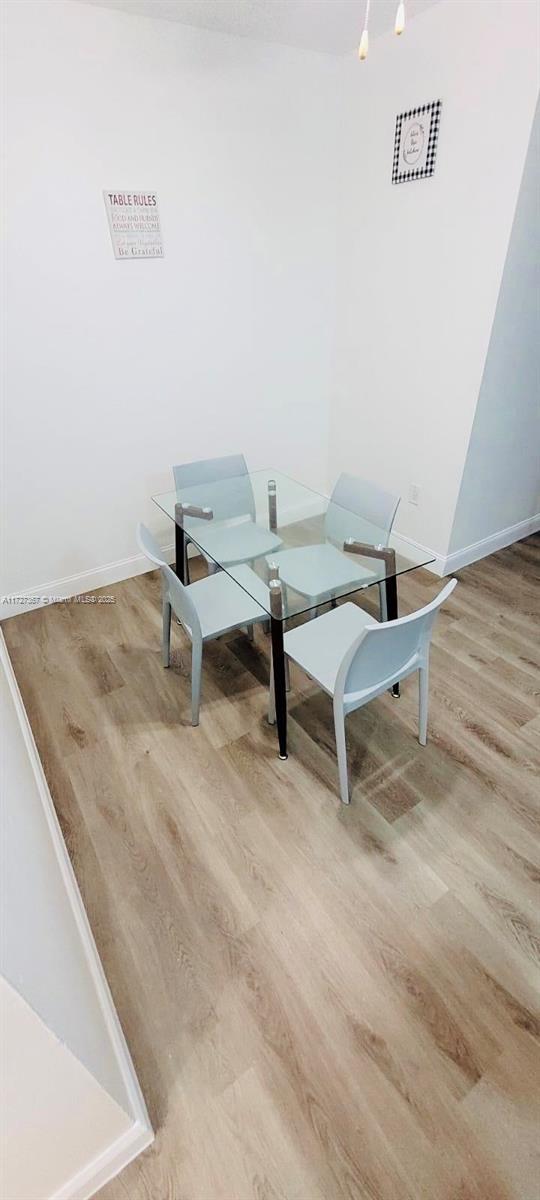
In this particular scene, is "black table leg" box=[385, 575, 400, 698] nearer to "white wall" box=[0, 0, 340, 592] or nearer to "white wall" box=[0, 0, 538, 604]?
"white wall" box=[0, 0, 538, 604]

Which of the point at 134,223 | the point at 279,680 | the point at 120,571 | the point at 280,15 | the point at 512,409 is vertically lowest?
the point at 120,571

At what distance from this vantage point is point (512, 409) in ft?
9.07

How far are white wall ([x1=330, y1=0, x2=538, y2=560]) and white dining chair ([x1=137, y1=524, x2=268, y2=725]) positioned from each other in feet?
4.78

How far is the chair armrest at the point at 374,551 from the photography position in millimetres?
1979

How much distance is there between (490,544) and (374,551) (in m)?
1.52

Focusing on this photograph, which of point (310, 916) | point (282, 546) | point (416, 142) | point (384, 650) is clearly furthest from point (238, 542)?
point (416, 142)

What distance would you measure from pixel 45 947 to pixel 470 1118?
1.00 m

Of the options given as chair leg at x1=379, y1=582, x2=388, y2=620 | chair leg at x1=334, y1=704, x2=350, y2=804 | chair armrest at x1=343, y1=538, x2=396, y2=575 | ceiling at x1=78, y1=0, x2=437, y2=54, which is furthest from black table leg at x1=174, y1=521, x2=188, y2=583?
ceiling at x1=78, y1=0, x2=437, y2=54

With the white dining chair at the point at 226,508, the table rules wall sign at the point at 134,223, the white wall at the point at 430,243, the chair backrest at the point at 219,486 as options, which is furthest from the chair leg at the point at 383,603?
the table rules wall sign at the point at 134,223

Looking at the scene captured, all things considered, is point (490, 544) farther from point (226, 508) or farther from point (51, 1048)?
point (51, 1048)

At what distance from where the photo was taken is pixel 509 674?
2.31m

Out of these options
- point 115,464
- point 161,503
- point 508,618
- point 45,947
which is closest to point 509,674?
point 508,618

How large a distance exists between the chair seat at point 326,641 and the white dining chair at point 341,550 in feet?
0.31

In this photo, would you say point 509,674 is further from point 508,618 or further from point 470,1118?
point 470,1118
